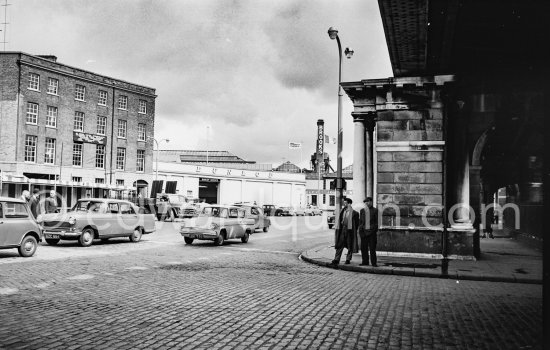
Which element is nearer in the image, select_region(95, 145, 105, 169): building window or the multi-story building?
the multi-story building

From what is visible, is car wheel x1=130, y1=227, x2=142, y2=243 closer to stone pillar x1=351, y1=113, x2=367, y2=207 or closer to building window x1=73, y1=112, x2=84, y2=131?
stone pillar x1=351, y1=113, x2=367, y2=207

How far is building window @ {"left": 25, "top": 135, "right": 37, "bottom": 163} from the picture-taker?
40938mm

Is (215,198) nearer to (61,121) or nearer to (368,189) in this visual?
(61,121)

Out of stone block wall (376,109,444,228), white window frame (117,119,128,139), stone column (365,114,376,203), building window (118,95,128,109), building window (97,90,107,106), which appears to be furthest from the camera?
building window (118,95,128,109)

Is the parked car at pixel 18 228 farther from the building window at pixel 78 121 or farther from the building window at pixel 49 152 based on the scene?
the building window at pixel 78 121

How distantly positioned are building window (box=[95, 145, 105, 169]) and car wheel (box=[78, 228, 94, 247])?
1240 inches

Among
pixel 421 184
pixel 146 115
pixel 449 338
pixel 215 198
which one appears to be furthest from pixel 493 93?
pixel 215 198

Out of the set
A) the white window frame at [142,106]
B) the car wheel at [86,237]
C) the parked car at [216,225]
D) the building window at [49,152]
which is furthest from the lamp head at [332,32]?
the white window frame at [142,106]

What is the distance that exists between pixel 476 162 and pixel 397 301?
10.8 m

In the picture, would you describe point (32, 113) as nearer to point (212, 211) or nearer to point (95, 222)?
point (95, 222)

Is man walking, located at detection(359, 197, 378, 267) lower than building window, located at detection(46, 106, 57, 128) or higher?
lower

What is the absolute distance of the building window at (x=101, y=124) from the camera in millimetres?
47794

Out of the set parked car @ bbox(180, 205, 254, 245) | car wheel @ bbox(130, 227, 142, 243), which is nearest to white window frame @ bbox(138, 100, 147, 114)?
car wheel @ bbox(130, 227, 142, 243)

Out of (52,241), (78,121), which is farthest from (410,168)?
(78,121)
